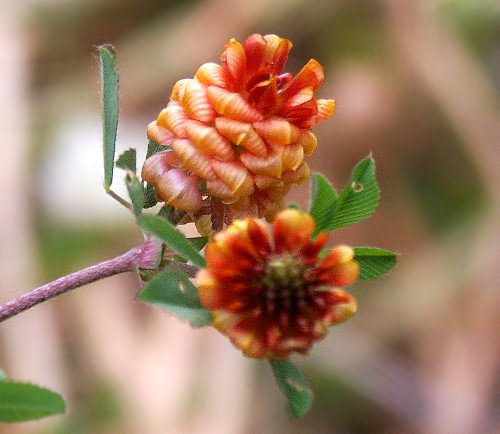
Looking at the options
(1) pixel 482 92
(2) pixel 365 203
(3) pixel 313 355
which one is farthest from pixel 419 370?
(2) pixel 365 203

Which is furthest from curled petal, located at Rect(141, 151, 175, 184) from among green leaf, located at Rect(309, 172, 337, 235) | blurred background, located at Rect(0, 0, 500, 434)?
blurred background, located at Rect(0, 0, 500, 434)

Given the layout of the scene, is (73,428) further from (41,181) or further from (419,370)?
(419,370)

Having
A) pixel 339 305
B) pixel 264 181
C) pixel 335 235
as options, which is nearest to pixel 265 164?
pixel 264 181

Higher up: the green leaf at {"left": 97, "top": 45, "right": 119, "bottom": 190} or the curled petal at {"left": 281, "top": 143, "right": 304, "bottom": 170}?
the green leaf at {"left": 97, "top": 45, "right": 119, "bottom": 190}

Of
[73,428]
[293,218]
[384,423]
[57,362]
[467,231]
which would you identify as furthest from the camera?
[467,231]

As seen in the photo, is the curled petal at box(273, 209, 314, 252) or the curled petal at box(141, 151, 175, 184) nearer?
the curled petal at box(273, 209, 314, 252)

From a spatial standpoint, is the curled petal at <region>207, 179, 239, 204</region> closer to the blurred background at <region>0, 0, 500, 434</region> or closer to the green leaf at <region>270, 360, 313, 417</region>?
the green leaf at <region>270, 360, 313, 417</region>
